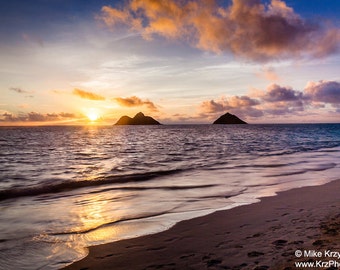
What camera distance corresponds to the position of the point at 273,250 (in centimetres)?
575

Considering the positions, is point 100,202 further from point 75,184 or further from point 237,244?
point 237,244

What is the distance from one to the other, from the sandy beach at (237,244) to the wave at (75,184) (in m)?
8.83

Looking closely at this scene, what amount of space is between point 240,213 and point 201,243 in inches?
118

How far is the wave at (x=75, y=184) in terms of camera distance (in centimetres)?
1397

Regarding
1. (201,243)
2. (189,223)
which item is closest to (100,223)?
(189,223)

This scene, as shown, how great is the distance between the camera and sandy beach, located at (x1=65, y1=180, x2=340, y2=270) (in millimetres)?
5383

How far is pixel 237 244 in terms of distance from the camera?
6285 millimetres

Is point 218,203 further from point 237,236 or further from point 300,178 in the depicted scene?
point 300,178

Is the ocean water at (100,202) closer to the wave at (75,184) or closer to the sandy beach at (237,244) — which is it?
the wave at (75,184)

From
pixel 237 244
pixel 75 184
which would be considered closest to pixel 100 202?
pixel 75 184

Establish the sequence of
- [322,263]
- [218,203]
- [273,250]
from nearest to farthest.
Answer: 1. [322,263]
2. [273,250]
3. [218,203]

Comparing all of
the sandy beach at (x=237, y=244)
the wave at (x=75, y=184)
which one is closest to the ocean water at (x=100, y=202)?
the wave at (x=75, y=184)

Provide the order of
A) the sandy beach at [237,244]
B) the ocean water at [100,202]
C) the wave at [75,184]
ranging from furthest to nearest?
the wave at [75,184] < the ocean water at [100,202] < the sandy beach at [237,244]

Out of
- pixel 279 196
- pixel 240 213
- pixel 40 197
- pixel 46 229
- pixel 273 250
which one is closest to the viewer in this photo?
pixel 273 250
